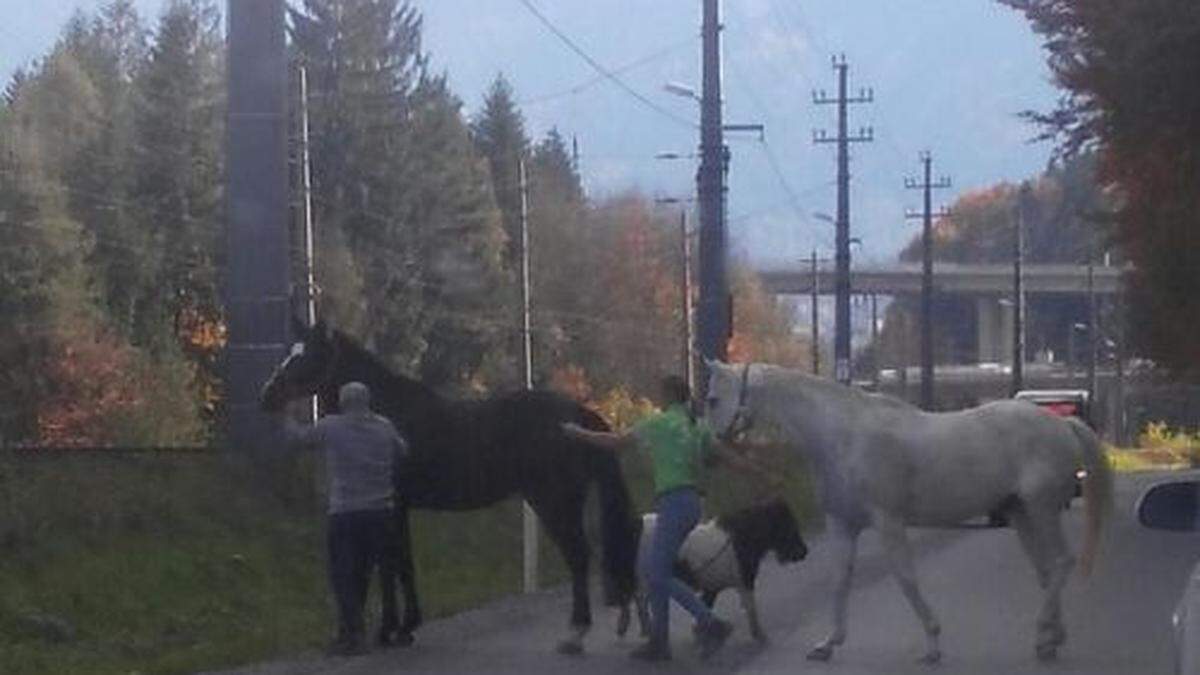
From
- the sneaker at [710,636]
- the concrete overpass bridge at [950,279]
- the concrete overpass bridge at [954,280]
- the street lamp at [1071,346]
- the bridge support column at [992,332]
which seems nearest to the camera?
the sneaker at [710,636]

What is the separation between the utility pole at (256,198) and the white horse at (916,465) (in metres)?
9.07

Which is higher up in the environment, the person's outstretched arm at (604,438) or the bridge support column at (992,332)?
the person's outstretched arm at (604,438)

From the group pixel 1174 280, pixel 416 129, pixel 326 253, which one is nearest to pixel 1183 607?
pixel 1174 280

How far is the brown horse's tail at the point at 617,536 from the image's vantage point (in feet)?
65.6

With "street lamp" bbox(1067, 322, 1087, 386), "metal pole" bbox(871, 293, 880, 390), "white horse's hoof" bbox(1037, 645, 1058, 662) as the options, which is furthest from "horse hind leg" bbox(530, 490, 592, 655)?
"street lamp" bbox(1067, 322, 1087, 386)

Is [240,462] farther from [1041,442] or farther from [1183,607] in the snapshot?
[1183,607]

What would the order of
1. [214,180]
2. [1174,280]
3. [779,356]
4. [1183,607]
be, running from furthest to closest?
1. [779,356]
2. [214,180]
3. [1174,280]
4. [1183,607]

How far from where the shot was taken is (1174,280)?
37188 mm

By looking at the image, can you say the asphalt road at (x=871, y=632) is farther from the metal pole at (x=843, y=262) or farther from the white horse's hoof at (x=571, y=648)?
the metal pole at (x=843, y=262)

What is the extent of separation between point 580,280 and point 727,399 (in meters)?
68.1

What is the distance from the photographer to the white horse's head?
1955 centimetres

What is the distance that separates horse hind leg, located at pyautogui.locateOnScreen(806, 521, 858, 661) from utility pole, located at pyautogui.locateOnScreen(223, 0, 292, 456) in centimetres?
959

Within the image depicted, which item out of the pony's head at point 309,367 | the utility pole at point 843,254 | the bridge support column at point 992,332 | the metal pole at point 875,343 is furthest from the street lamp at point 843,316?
the bridge support column at point 992,332

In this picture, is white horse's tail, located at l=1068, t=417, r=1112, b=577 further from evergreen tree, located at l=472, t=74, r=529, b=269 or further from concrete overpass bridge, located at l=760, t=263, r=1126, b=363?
concrete overpass bridge, located at l=760, t=263, r=1126, b=363
